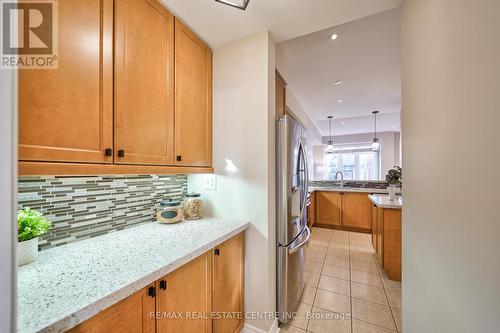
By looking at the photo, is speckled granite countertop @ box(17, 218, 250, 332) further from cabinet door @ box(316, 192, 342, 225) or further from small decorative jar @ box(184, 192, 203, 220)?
cabinet door @ box(316, 192, 342, 225)

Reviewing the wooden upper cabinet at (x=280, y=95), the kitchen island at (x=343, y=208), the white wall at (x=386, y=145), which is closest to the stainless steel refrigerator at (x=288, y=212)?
the wooden upper cabinet at (x=280, y=95)

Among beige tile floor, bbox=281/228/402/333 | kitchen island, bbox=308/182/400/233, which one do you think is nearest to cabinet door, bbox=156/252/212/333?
beige tile floor, bbox=281/228/402/333

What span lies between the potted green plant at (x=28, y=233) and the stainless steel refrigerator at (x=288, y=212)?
1393mm

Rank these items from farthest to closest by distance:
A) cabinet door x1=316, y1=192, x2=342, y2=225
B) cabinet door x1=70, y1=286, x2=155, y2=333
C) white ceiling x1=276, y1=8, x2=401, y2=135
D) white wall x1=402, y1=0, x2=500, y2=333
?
cabinet door x1=316, y1=192, x2=342, y2=225, white ceiling x1=276, y1=8, x2=401, y2=135, cabinet door x1=70, y1=286, x2=155, y2=333, white wall x1=402, y1=0, x2=500, y2=333

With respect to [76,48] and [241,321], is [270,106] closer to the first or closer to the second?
[76,48]

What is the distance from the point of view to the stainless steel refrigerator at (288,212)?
155 cm

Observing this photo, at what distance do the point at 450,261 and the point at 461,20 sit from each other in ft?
2.82

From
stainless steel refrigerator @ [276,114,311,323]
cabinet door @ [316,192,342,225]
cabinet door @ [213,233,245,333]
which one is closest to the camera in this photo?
cabinet door @ [213,233,245,333]

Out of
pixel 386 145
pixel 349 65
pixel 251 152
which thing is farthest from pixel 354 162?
pixel 251 152

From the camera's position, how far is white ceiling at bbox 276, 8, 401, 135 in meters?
1.77

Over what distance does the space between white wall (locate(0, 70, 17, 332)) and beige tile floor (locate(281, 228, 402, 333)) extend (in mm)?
1762

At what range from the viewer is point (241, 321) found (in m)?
1.47

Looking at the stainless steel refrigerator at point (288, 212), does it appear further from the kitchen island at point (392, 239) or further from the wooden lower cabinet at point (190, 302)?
the kitchen island at point (392, 239)

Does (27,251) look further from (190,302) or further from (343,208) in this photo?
(343,208)
